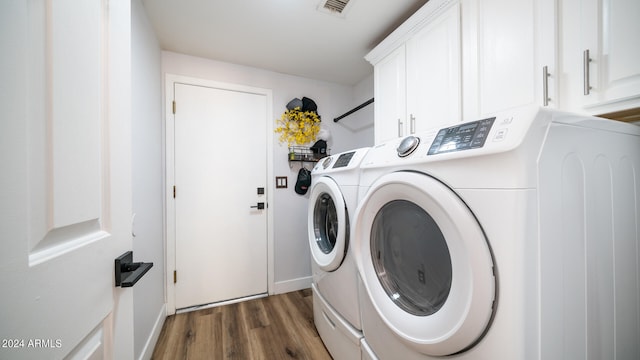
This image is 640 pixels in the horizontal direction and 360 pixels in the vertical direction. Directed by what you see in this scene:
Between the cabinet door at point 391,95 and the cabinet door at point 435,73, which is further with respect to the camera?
the cabinet door at point 391,95

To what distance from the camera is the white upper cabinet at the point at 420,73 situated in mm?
1249

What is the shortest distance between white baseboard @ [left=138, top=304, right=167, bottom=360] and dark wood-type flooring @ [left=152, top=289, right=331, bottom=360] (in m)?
0.04

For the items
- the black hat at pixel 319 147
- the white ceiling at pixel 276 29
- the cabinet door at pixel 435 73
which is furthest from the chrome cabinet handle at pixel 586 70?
the black hat at pixel 319 147

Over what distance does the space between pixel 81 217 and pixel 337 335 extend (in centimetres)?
135

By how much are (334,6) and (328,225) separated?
149 centimetres

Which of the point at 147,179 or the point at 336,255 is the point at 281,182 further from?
the point at 336,255

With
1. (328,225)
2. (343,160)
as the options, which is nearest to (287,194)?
(328,225)

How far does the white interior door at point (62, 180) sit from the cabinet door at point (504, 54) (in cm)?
142

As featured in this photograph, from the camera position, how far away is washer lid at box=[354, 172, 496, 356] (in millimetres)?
572

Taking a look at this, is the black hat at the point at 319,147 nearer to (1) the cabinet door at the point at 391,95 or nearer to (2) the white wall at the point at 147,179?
(1) the cabinet door at the point at 391,95

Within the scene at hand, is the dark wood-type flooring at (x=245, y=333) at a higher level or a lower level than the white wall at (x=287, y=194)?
lower

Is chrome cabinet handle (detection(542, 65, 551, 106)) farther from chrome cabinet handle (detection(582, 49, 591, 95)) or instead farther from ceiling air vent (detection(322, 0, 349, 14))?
ceiling air vent (detection(322, 0, 349, 14))

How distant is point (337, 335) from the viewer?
4.26 ft

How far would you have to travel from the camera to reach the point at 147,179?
1.47 meters
